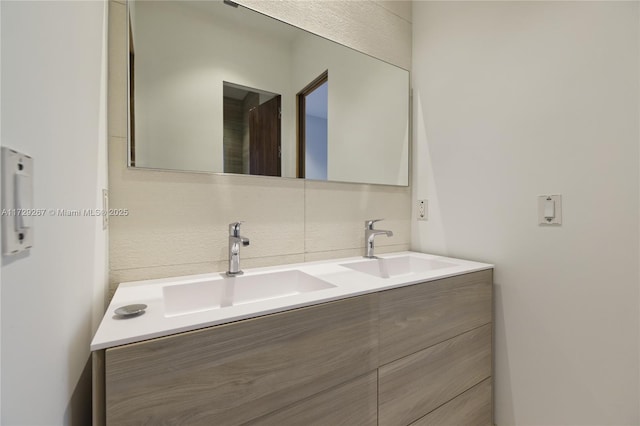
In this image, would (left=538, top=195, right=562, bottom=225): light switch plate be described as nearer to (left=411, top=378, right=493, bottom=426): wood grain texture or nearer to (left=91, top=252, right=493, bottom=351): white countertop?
(left=91, top=252, right=493, bottom=351): white countertop

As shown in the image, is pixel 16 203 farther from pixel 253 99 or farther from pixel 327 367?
pixel 253 99

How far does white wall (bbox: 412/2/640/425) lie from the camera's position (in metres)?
0.97

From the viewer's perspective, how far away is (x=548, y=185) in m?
1.13

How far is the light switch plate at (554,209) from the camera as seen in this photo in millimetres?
1097

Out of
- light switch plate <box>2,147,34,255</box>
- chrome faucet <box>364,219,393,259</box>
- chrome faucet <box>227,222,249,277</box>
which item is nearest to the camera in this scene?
light switch plate <box>2,147,34,255</box>

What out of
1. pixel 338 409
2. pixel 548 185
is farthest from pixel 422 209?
pixel 338 409

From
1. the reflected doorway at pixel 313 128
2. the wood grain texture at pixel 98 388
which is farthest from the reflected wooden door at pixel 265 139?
the wood grain texture at pixel 98 388

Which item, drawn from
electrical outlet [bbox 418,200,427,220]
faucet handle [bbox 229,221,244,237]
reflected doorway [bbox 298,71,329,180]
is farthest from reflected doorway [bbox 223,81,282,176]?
electrical outlet [bbox 418,200,427,220]

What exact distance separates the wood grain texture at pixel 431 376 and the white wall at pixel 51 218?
795mm

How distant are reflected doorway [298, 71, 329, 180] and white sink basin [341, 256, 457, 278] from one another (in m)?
0.45

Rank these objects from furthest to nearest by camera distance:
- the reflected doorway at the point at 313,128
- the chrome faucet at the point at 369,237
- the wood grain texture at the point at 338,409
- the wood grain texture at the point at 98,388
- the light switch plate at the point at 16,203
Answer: the chrome faucet at the point at 369,237 < the reflected doorway at the point at 313,128 < the wood grain texture at the point at 338,409 < the wood grain texture at the point at 98,388 < the light switch plate at the point at 16,203

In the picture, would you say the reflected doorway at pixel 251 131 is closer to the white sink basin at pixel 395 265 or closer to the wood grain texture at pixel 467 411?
the white sink basin at pixel 395 265

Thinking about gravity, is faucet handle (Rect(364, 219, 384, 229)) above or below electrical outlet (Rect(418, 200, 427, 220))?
below

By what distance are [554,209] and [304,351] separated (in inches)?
41.7
